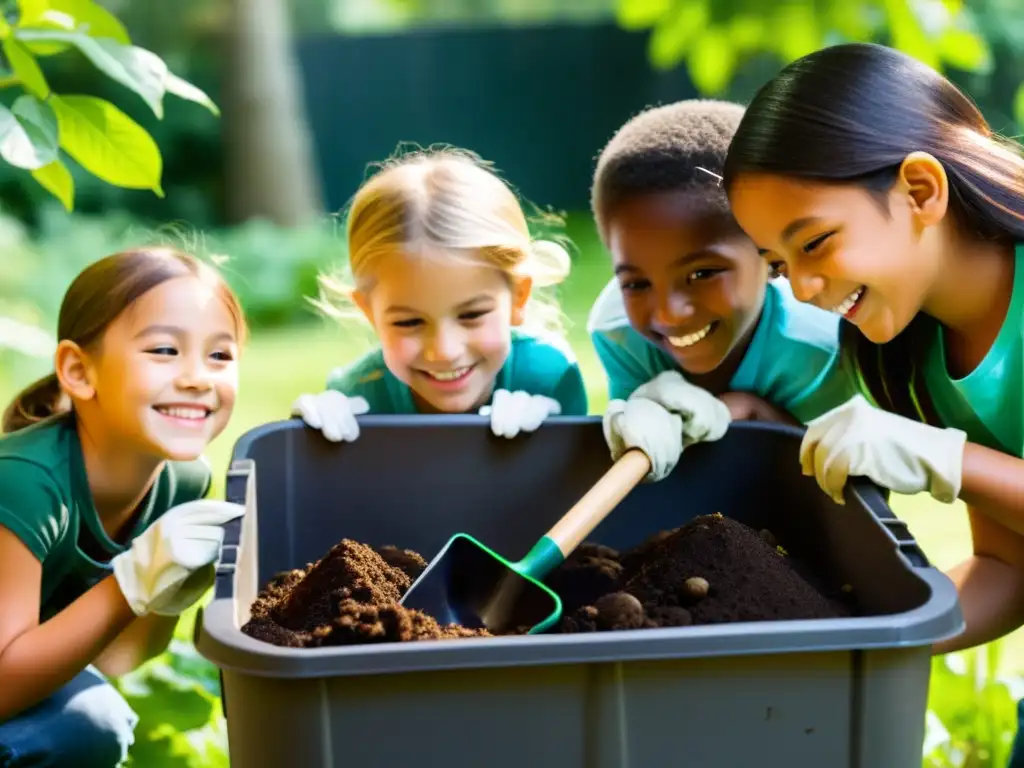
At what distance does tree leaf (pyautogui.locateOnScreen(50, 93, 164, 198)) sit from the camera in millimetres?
1656

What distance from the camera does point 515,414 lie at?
173cm

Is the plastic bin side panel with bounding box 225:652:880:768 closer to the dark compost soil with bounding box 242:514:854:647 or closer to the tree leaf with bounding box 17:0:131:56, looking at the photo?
the dark compost soil with bounding box 242:514:854:647

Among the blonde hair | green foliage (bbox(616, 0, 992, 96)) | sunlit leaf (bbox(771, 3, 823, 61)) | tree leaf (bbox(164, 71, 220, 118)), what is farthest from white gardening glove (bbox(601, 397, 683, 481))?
sunlit leaf (bbox(771, 3, 823, 61))

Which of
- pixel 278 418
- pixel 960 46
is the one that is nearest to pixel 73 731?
pixel 960 46

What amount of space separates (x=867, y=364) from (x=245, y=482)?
2.98 ft

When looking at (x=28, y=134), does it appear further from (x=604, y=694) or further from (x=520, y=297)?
(x=604, y=694)

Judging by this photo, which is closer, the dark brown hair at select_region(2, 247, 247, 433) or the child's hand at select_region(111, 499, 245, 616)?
the child's hand at select_region(111, 499, 245, 616)

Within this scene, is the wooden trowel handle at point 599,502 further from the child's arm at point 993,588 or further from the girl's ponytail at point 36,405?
the girl's ponytail at point 36,405

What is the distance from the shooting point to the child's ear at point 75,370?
172 cm

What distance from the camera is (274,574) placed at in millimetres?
1731

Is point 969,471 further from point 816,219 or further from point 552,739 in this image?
point 552,739

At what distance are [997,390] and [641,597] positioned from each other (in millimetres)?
574

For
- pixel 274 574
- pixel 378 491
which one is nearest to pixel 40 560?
pixel 274 574

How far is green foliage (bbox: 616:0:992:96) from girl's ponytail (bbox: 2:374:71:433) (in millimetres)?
1814
